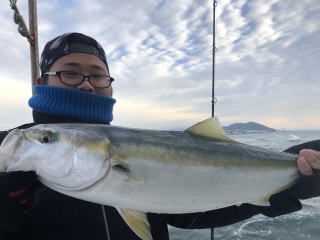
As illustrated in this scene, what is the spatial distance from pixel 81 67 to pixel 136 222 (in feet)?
6.54

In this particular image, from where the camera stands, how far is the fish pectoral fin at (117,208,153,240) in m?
2.13

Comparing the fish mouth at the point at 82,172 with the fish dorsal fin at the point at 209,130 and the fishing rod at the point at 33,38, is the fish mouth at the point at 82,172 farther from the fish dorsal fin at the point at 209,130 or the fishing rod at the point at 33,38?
the fishing rod at the point at 33,38

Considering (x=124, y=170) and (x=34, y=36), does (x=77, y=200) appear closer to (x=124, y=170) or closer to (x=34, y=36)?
(x=124, y=170)

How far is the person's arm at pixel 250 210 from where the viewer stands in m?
3.22

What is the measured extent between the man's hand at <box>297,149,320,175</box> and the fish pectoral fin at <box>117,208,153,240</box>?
1.89 meters

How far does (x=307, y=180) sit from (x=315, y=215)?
24.6 ft

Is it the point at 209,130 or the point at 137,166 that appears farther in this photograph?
the point at 209,130

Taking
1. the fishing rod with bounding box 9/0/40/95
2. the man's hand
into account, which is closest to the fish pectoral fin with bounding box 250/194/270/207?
the man's hand

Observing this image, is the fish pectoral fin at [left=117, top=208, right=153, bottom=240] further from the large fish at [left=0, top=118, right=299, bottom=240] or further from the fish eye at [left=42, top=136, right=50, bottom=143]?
the fish eye at [left=42, top=136, right=50, bottom=143]

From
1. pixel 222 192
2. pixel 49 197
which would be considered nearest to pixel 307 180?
pixel 222 192

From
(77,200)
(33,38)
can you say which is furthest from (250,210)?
(33,38)

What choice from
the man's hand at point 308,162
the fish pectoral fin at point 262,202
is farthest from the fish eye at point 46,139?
the man's hand at point 308,162

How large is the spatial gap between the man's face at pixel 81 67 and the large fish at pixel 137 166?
111 centimetres

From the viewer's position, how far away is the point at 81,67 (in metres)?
3.31
